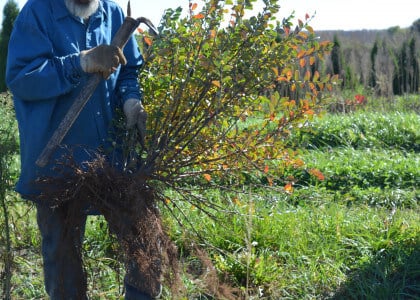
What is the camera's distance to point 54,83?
104 inches

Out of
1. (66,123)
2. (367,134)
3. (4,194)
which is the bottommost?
(367,134)

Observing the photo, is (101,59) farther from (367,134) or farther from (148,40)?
(367,134)

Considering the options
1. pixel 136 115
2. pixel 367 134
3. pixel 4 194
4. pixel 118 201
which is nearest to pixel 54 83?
pixel 136 115

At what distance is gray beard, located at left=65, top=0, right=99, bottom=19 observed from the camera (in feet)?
9.11

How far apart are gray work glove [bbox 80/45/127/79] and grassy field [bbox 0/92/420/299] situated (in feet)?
2.39

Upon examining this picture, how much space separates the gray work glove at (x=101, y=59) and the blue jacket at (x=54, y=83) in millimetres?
49

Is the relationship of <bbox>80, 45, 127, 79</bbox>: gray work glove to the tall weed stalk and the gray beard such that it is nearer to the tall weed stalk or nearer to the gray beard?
the gray beard

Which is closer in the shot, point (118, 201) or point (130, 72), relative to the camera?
point (118, 201)

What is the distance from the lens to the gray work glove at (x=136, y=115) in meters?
2.80

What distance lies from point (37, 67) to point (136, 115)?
452mm

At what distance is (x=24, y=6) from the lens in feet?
9.21

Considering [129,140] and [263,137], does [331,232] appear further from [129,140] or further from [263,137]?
[129,140]

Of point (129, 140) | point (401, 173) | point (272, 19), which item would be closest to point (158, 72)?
point (129, 140)

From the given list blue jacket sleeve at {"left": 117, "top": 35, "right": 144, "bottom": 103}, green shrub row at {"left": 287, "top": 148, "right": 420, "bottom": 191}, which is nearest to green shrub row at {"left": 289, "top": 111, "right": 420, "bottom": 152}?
green shrub row at {"left": 287, "top": 148, "right": 420, "bottom": 191}
